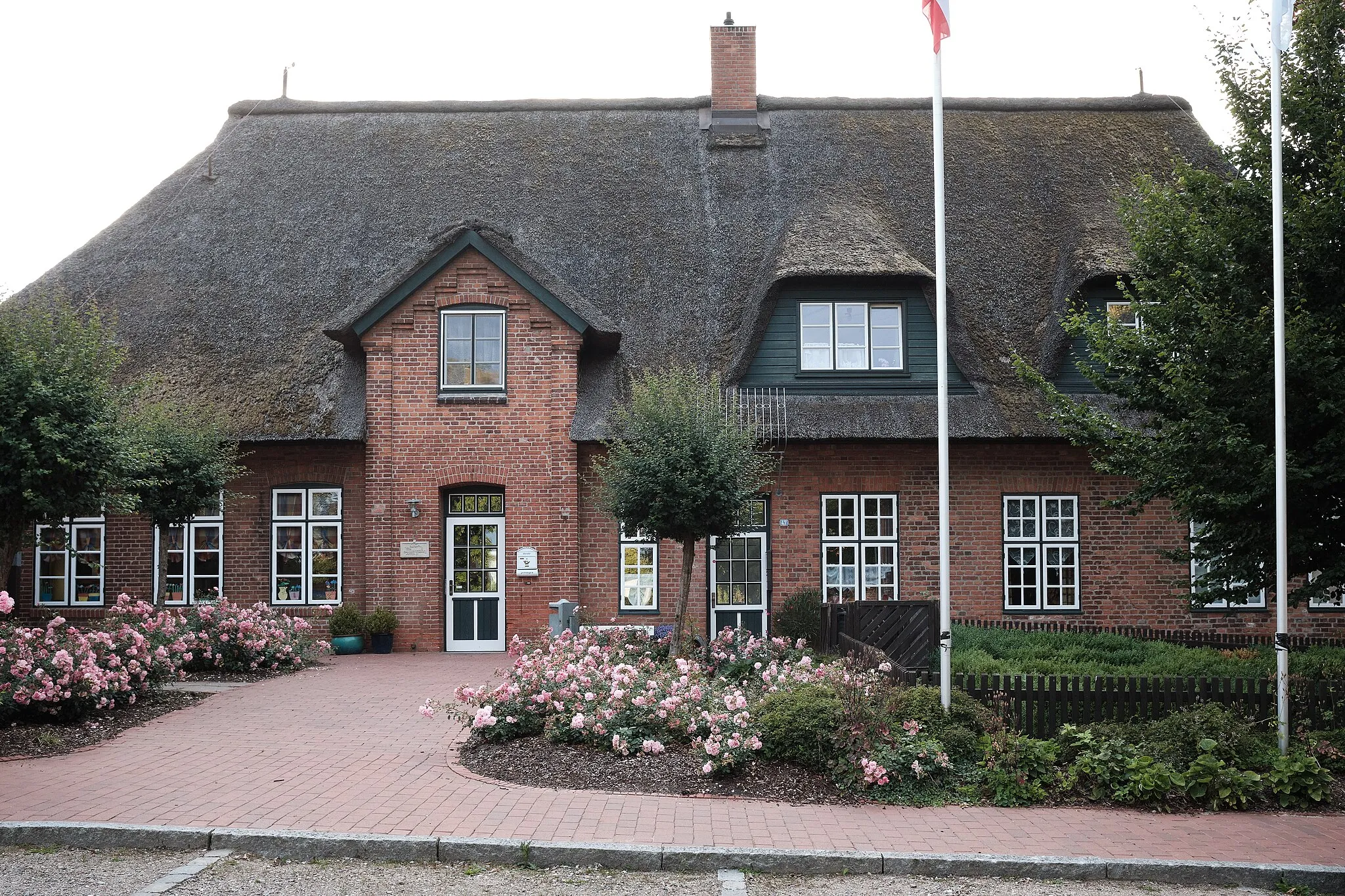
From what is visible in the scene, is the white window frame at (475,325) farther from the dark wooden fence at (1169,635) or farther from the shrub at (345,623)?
the dark wooden fence at (1169,635)

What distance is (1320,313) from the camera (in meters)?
10.7

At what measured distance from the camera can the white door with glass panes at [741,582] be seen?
57.6 feet

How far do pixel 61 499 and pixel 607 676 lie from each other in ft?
18.6

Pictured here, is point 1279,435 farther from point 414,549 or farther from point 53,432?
point 414,549

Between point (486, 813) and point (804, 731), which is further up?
point (804, 731)

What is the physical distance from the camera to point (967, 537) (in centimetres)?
1761

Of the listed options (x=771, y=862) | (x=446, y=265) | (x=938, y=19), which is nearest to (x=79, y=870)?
(x=771, y=862)

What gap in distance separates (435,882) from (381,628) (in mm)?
10934


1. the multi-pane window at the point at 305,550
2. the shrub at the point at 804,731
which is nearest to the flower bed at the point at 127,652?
the multi-pane window at the point at 305,550

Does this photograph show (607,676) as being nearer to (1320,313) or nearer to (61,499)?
(61,499)

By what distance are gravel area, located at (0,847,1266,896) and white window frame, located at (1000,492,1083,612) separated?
11.3m

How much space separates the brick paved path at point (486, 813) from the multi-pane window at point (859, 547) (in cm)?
901

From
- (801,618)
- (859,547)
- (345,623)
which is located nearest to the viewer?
(801,618)

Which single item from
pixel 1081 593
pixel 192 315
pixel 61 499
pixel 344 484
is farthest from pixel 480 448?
pixel 1081 593
